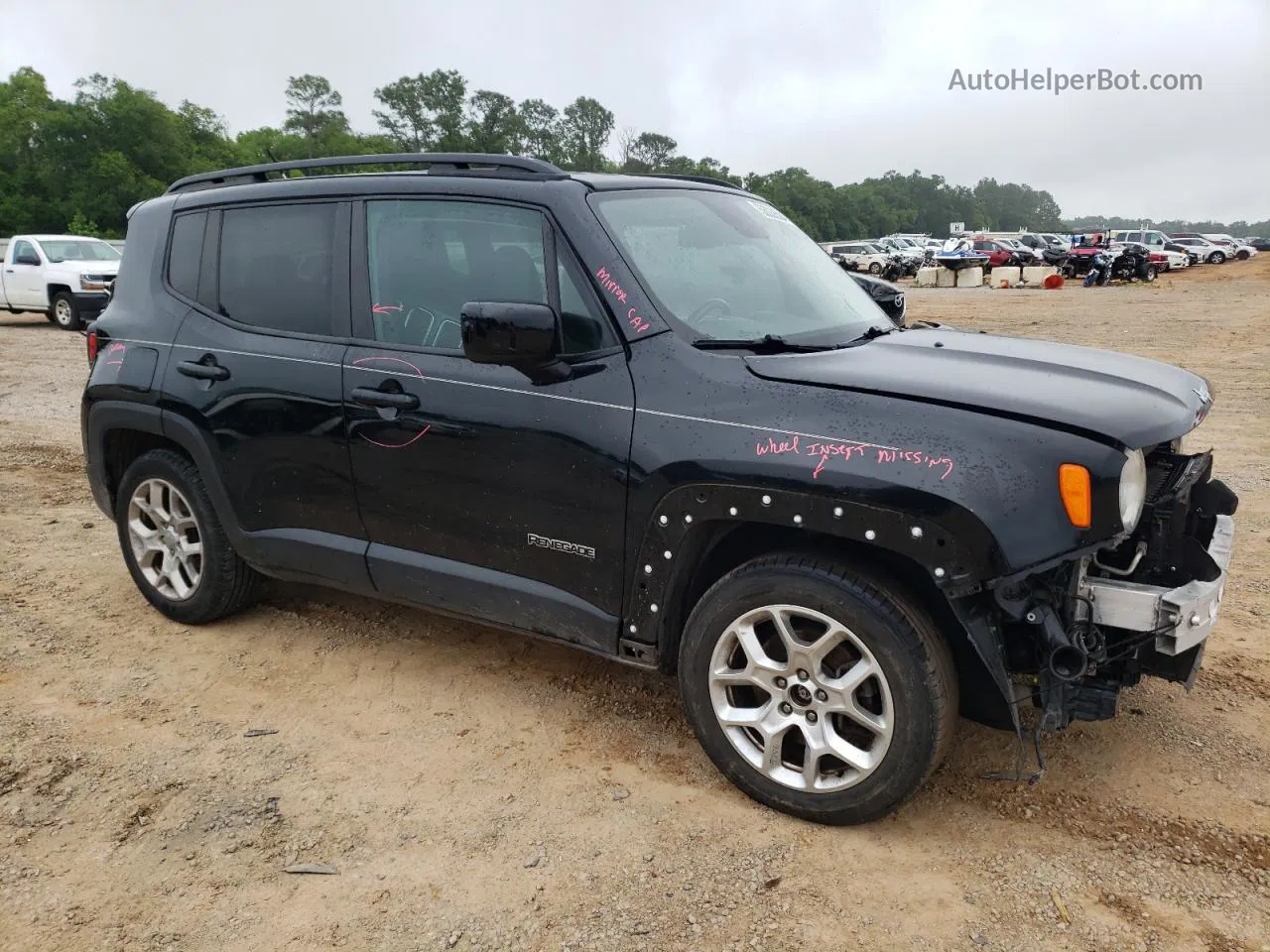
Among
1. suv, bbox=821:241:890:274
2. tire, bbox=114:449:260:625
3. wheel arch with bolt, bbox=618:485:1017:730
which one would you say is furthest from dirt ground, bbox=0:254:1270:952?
suv, bbox=821:241:890:274

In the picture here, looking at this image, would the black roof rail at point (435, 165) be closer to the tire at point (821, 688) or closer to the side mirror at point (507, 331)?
the side mirror at point (507, 331)

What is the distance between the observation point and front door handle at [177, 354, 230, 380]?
4004mm

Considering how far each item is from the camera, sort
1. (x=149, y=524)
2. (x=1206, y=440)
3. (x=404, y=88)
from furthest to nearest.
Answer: (x=404, y=88) → (x=1206, y=440) → (x=149, y=524)

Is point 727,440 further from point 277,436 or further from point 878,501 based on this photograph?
point 277,436

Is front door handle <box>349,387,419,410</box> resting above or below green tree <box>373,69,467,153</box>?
below

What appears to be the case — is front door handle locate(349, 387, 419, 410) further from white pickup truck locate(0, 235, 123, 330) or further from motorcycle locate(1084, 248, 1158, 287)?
motorcycle locate(1084, 248, 1158, 287)

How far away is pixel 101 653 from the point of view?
13.9 feet

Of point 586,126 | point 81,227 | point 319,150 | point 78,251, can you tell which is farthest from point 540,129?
point 78,251

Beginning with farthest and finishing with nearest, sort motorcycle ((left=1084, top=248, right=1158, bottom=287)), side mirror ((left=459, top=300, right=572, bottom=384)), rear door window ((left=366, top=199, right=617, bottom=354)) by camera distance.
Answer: motorcycle ((left=1084, top=248, right=1158, bottom=287))
rear door window ((left=366, top=199, right=617, bottom=354))
side mirror ((left=459, top=300, right=572, bottom=384))

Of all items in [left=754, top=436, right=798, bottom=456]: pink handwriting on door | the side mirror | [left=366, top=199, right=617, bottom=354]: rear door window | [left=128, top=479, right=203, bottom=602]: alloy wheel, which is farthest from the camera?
[left=128, top=479, right=203, bottom=602]: alloy wheel

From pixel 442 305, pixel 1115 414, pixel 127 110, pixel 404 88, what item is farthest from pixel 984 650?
pixel 404 88

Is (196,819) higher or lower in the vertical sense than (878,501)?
lower

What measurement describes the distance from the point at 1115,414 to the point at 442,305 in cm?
222

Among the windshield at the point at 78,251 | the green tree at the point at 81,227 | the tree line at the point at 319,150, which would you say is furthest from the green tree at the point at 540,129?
the windshield at the point at 78,251
